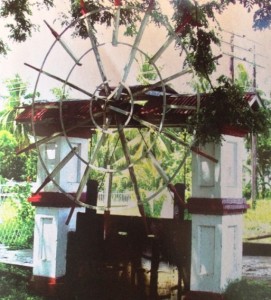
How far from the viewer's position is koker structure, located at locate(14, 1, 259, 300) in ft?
8.07

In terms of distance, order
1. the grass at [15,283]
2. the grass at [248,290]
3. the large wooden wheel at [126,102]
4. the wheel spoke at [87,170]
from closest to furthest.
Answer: the grass at [248,290] < the large wooden wheel at [126,102] < the wheel spoke at [87,170] < the grass at [15,283]

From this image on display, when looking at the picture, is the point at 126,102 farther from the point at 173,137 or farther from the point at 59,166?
the point at 59,166

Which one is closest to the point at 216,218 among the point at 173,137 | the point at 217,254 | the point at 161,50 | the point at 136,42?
the point at 217,254

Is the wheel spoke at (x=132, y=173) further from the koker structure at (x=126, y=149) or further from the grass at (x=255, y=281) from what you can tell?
the grass at (x=255, y=281)

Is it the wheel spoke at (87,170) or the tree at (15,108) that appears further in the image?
the tree at (15,108)

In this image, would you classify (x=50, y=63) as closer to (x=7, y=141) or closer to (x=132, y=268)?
(x=7, y=141)

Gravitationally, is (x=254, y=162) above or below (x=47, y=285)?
above

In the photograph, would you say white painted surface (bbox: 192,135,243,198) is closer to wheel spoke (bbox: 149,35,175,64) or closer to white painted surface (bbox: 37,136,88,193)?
wheel spoke (bbox: 149,35,175,64)

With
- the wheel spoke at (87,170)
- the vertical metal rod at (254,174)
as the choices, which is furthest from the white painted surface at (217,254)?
the wheel spoke at (87,170)

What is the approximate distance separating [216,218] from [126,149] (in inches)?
22.2

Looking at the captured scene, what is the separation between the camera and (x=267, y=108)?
96.0 inches

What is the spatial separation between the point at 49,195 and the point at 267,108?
4.07ft

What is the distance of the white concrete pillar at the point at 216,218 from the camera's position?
2.43 metres

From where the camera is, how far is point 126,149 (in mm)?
2676
